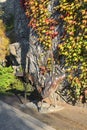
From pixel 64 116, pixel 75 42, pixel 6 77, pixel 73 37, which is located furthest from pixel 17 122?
pixel 6 77

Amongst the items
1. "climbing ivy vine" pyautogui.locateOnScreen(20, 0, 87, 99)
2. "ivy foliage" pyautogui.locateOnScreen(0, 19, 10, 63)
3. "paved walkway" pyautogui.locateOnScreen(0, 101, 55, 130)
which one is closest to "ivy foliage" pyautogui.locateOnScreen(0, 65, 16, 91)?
"ivy foliage" pyautogui.locateOnScreen(0, 19, 10, 63)

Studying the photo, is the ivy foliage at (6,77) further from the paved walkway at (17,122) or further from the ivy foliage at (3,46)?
the paved walkway at (17,122)

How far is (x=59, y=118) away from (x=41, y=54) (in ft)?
7.42

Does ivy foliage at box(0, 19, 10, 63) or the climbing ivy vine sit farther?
ivy foliage at box(0, 19, 10, 63)

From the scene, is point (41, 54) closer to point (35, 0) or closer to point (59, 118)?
point (35, 0)

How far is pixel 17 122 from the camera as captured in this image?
7.88 m

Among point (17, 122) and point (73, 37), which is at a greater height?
point (73, 37)

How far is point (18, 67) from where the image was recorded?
480 inches

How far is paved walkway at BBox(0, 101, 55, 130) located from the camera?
7.55 m

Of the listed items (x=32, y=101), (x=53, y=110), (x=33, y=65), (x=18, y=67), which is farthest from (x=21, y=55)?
(x=53, y=110)

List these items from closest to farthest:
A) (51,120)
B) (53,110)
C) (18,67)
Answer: (51,120), (53,110), (18,67)

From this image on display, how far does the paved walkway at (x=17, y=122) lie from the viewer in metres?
7.55

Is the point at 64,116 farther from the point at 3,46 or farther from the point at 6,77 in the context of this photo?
the point at 3,46

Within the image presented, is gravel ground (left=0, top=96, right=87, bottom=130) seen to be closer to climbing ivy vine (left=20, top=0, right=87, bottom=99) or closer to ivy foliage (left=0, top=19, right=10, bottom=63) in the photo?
climbing ivy vine (left=20, top=0, right=87, bottom=99)
